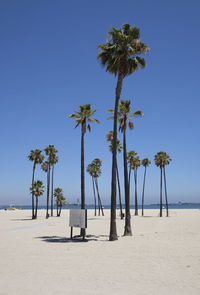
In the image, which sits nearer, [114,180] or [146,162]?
[114,180]

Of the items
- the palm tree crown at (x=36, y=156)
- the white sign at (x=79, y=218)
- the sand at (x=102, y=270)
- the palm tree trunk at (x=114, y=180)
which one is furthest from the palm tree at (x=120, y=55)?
the palm tree crown at (x=36, y=156)

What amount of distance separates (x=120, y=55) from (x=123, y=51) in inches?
16.8

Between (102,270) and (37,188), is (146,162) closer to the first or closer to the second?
(37,188)

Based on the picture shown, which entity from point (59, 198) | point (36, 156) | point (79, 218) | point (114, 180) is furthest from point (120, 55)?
point (59, 198)

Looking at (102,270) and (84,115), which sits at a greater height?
(84,115)

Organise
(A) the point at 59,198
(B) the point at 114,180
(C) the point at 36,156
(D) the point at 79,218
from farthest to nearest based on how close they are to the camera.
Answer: (A) the point at 59,198 → (C) the point at 36,156 → (D) the point at 79,218 → (B) the point at 114,180

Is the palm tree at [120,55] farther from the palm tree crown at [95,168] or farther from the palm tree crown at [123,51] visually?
the palm tree crown at [95,168]

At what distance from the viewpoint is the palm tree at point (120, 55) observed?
19656mm

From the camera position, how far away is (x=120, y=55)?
781 inches

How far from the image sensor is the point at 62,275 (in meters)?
9.69

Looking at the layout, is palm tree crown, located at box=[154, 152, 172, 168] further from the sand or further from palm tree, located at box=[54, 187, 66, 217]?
the sand

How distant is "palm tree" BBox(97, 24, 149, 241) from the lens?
1966 cm

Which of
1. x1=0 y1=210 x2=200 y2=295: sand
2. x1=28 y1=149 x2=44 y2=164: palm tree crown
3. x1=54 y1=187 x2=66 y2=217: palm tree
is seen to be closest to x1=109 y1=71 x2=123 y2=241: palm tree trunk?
x1=0 y1=210 x2=200 y2=295: sand

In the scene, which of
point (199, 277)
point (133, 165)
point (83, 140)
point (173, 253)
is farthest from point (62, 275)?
point (133, 165)
